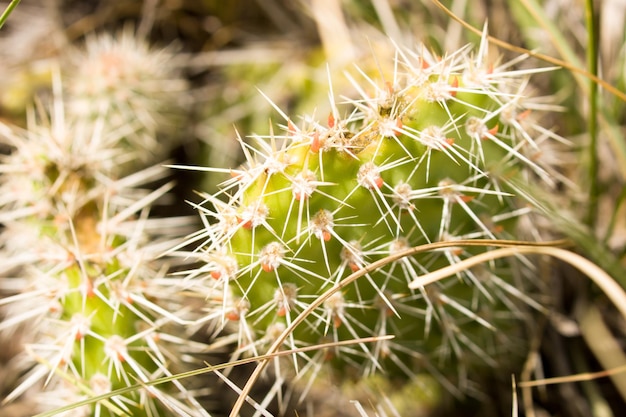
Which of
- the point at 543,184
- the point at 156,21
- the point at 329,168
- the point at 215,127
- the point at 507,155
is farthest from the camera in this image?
the point at 156,21

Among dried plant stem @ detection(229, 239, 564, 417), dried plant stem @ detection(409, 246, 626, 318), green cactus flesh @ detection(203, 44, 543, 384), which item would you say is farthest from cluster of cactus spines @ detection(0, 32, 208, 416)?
dried plant stem @ detection(409, 246, 626, 318)

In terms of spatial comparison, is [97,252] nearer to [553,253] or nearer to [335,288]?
[335,288]

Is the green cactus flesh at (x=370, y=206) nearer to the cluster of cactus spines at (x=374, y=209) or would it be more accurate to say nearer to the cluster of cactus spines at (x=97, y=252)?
the cluster of cactus spines at (x=374, y=209)

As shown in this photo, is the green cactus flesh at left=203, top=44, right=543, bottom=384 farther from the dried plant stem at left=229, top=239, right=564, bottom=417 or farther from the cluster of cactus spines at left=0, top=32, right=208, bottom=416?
the cluster of cactus spines at left=0, top=32, right=208, bottom=416

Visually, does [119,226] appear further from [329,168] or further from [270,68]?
[270,68]

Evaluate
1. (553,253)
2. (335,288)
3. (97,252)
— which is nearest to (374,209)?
(335,288)

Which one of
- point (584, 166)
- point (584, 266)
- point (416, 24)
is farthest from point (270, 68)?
point (584, 266)

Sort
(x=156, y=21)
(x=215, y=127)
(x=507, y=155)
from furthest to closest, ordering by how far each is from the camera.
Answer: (x=156, y=21)
(x=215, y=127)
(x=507, y=155)
